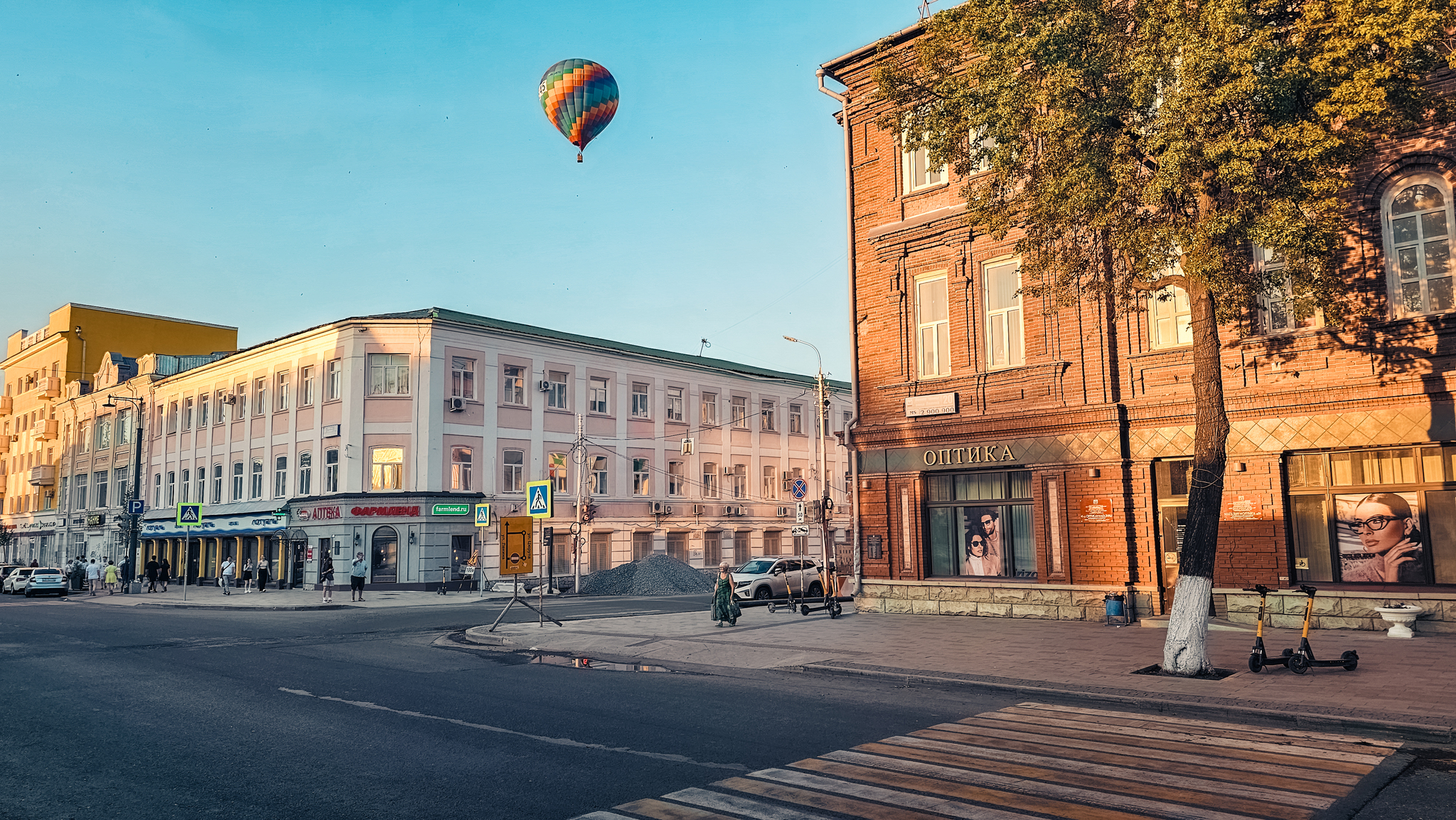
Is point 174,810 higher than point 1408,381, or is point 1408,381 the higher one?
point 1408,381

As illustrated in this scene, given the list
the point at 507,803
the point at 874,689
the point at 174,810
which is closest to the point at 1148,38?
the point at 874,689

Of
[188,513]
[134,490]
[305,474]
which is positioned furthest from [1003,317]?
[134,490]

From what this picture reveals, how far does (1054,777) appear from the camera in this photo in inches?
285

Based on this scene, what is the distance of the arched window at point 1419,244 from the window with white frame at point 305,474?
132 ft

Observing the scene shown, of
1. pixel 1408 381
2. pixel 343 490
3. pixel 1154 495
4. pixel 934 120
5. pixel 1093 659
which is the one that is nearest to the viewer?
pixel 1093 659

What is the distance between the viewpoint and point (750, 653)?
625 inches

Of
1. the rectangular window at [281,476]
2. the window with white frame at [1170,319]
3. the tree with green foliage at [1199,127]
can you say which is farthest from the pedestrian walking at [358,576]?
the window with white frame at [1170,319]

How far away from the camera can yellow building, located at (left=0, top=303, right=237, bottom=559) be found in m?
66.9

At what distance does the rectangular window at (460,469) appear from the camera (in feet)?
136

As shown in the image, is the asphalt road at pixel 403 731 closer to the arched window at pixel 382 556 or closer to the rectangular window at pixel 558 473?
the arched window at pixel 382 556

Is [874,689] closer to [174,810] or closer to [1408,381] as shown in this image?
[174,810]

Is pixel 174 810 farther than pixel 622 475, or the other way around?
pixel 622 475

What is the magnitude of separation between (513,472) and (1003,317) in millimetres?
27840

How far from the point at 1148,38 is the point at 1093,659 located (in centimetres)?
873
